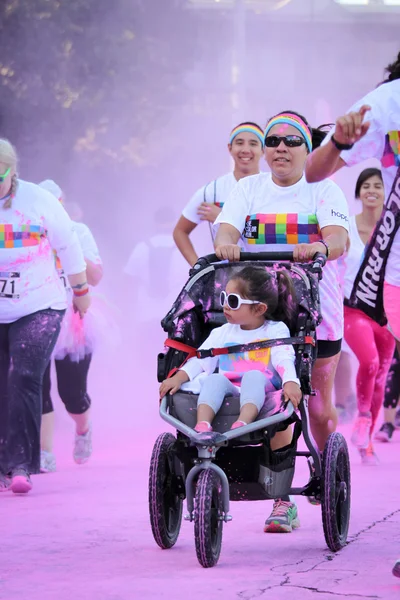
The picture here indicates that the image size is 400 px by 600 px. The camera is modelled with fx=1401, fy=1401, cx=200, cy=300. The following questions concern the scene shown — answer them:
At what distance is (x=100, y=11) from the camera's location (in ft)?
47.8

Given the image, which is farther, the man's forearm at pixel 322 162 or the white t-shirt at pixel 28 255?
the white t-shirt at pixel 28 255

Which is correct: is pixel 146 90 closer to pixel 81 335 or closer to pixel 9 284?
pixel 81 335

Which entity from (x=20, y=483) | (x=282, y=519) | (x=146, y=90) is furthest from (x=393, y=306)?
(x=146, y=90)

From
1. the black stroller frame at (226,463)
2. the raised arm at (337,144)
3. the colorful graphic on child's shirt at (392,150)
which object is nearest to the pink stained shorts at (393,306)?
the black stroller frame at (226,463)

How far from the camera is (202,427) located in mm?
5152

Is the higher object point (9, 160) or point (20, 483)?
point (9, 160)

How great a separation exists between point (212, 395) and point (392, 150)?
113 cm

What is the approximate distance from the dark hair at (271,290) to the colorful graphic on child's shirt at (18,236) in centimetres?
251

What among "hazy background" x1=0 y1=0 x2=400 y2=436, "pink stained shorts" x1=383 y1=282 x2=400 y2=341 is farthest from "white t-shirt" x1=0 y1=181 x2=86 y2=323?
"hazy background" x1=0 y1=0 x2=400 y2=436

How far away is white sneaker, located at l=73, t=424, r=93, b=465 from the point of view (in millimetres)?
9555

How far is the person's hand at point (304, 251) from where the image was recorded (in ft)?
18.8

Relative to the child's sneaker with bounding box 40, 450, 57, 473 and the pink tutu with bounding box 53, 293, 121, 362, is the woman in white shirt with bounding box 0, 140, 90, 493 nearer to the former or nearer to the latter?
the child's sneaker with bounding box 40, 450, 57, 473

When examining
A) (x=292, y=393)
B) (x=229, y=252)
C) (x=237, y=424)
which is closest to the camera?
(x=237, y=424)

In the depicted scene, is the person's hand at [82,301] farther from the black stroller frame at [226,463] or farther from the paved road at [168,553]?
the black stroller frame at [226,463]
